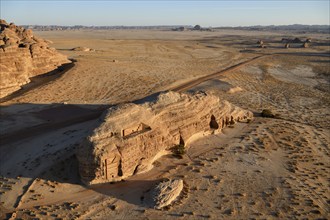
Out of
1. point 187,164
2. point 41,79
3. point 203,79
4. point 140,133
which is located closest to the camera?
point 140,133

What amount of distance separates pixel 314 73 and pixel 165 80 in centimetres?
2664

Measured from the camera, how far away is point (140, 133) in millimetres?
16062

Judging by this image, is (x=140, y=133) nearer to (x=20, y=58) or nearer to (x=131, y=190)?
(x=131, y=190)

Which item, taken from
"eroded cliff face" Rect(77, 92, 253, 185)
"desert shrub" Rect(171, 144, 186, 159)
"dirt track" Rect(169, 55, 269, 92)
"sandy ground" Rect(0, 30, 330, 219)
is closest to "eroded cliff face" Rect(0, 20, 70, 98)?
"sandy ground" Rect(0, 30, 330, 219)

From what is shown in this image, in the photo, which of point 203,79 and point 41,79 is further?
point 203,79

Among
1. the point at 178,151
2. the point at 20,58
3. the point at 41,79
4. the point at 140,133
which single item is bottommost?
the point at 178,151

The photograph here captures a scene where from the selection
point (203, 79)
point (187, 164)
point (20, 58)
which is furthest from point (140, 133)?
point (203, 79)

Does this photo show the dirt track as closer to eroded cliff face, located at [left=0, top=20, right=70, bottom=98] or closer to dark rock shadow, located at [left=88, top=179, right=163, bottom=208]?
eroded cliff face, located at [left=0, top=20, right=70, bottom=98]

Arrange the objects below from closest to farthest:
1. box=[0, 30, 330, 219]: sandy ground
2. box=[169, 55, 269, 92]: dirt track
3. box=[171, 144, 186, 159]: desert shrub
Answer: box=[0, 30, 330, 219]: sandy ground, box=[171, 144, 186, 159]: desert shrub, box=[169, 55, 269, 92]: dirt track

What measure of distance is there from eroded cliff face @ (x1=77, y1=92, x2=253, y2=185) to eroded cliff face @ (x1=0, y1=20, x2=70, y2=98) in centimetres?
2037

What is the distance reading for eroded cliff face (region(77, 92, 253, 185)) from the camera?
14.5 metres

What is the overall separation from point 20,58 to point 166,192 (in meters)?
27.4

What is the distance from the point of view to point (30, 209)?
43.4 ft

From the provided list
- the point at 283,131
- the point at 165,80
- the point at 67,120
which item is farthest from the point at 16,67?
the point at 283,131
